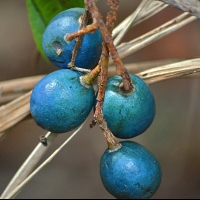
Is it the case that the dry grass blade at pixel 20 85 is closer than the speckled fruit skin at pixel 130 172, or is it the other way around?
the speckled fruit skin at pixel 130 172

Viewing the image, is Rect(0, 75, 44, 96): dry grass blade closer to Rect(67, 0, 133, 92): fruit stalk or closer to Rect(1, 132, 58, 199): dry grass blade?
Rect(1, 132, 58, 199): dry grass blade

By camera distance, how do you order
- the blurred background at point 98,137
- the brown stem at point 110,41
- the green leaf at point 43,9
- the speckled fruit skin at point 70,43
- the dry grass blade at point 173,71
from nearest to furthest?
the brown stem at point 110,41 → the speckled fruit skin at point 70,43 → the dry grass blade at point 173,71 → the green leaf at point 43,9 → the blurred background at point 98,137

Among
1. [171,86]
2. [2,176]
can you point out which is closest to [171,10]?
[171,86]

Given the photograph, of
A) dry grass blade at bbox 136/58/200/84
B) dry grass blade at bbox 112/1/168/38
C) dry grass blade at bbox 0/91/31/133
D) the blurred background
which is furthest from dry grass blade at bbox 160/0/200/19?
the blurred background

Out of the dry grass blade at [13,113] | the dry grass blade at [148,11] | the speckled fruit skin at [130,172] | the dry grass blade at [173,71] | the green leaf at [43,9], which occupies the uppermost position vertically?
the green leaf at [43,9]

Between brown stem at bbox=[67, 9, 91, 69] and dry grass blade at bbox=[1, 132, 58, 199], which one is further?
dry grass blade at bbox=[1, 132, 58, 199]

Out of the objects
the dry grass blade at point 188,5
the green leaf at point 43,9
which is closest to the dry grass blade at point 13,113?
the green leaf at point 43,9

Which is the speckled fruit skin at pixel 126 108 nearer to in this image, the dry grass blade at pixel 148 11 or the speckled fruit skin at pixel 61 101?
the speckled fruit skin at pixel 61 101

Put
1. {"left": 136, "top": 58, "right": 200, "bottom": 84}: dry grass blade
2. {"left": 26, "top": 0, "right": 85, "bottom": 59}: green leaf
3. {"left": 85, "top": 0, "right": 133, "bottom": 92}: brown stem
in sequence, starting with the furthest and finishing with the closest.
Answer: {"left": 26, "top": 0, "right": 85, "bottom": 59}: green leaf
{"left": 136, "top": 58, "right": 200, "bottom": 84}: dry grass blade
{"left": 85, "top": 0, "right": 133, "bottom": 92}: brown stem
